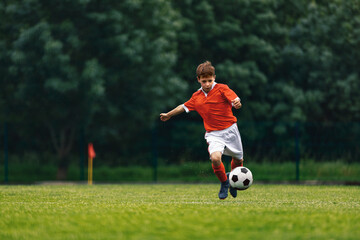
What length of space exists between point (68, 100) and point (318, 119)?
14973mm

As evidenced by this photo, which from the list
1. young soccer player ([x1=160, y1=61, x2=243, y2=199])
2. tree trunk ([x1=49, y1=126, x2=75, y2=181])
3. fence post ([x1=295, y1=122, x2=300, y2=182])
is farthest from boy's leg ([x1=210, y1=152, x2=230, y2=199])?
tree trunk ([x1=49, y1=126, x2=75, y2=181])

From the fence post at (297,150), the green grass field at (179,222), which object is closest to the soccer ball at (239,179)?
the green grass field at (179,222)

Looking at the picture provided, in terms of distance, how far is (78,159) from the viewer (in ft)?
71.9

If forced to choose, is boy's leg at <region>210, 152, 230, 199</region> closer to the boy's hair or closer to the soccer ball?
the soccer ball

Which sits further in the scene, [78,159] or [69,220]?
[78,159]

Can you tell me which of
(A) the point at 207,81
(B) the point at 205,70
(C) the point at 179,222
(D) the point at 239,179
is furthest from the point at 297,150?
(C) the point at 179,222

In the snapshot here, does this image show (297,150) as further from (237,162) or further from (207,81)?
(207,81)

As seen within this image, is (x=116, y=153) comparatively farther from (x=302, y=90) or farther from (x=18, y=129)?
(x=302, y=90)

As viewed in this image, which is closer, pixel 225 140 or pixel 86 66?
pixel 225 140

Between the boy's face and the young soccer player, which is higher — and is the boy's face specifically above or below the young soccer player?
above

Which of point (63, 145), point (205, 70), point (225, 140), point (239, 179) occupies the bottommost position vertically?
point (239, 179)

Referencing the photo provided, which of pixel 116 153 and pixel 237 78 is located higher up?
pixel 237 78

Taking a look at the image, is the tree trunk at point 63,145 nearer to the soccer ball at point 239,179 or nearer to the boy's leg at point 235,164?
the boy's leg at point 235,164

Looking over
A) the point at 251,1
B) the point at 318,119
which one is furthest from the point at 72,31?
the point at 318,119
